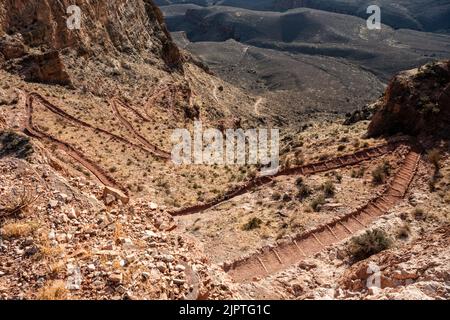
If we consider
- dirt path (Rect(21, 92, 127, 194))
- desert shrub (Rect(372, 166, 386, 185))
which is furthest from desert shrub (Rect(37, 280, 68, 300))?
desert shrub (Rect(372, 166, 386, 185))

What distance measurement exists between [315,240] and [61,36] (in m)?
27.0

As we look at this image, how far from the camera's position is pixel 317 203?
16.9m

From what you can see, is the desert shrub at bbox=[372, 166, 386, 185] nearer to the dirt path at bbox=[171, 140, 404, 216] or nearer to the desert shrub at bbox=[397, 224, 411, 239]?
the dirt path at bbox=[171, 140, 404, 216]

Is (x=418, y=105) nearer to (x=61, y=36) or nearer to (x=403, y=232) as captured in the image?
(x=403, y=232)

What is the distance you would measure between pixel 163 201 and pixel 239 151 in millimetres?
12303

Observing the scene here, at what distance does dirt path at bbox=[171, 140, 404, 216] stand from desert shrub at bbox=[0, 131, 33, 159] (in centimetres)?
803

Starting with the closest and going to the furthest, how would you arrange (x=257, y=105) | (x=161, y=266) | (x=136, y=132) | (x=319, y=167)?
1. (x=161, y=266)
2. (x=319, y=167)
3. (x=136, y=132)
4. (x=257, y=105)

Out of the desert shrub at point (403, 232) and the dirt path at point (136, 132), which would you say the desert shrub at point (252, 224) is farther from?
the dirt path at point (136, 132)

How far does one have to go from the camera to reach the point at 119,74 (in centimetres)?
3722

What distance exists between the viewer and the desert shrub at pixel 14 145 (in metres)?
12.6

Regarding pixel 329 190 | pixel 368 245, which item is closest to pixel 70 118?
pixel 329 190

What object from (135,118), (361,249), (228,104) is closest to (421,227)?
(361,249)

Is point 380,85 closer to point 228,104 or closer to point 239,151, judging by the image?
point 228,104

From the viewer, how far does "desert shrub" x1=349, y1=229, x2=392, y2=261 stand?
12.7 meters
